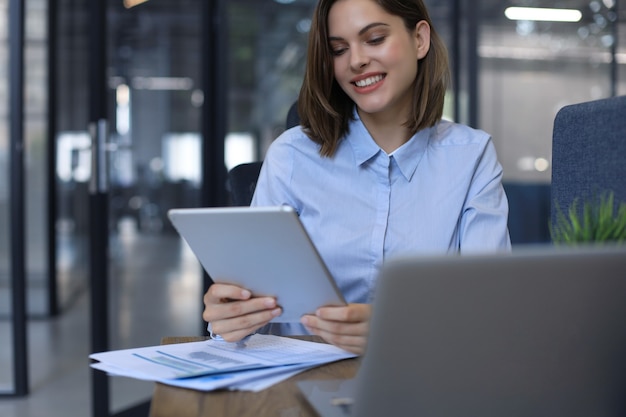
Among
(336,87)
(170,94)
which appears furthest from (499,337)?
(170,94)

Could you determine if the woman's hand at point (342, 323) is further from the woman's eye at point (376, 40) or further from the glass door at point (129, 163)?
the glass door at point (129, 163)

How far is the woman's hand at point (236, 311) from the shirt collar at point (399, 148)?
545 mm

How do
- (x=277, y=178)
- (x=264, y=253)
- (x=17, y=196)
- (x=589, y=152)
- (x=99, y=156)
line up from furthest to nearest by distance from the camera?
(x=17, y=196), (x=99, y=156), (x=277, y=178), (x=589, y=152), (x=264, y=253)

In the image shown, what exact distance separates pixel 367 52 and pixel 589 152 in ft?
1.62

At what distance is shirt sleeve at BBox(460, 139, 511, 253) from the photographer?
149 cm

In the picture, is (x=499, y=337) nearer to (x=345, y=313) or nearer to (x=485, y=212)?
(x=345, y=313)

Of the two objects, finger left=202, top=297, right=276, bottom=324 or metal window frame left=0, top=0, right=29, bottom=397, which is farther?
metal window frame left=0, top=0, right=29, bottom=397

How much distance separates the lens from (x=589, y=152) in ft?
4.09

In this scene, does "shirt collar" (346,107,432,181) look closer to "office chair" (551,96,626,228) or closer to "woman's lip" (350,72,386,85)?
"woman's lip" (350,72,386,85)

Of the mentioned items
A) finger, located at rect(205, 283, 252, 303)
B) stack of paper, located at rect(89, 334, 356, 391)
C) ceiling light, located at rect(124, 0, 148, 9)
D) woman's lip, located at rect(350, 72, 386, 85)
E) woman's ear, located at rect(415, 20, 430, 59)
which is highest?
ceiling light, located at rect(124, 0, 148, 9)

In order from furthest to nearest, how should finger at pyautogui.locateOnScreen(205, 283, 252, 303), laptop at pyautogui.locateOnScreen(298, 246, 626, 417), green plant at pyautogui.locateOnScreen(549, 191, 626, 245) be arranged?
finger at pyautogui.locateOnScreen(205, 283, 252, 303) < green plant at pyautogui.locateOnScreen(549, 191, 626, 245) < laptop at pyautogui.locateOnScreen(298, 246, 626, 417)

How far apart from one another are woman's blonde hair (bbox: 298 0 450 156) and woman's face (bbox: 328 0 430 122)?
21mm

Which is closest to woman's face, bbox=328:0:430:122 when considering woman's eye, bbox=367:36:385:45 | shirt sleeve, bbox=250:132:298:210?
woman's eye, bbox=367:36:385:45

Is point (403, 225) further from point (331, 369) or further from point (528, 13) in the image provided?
point (528, 13)
